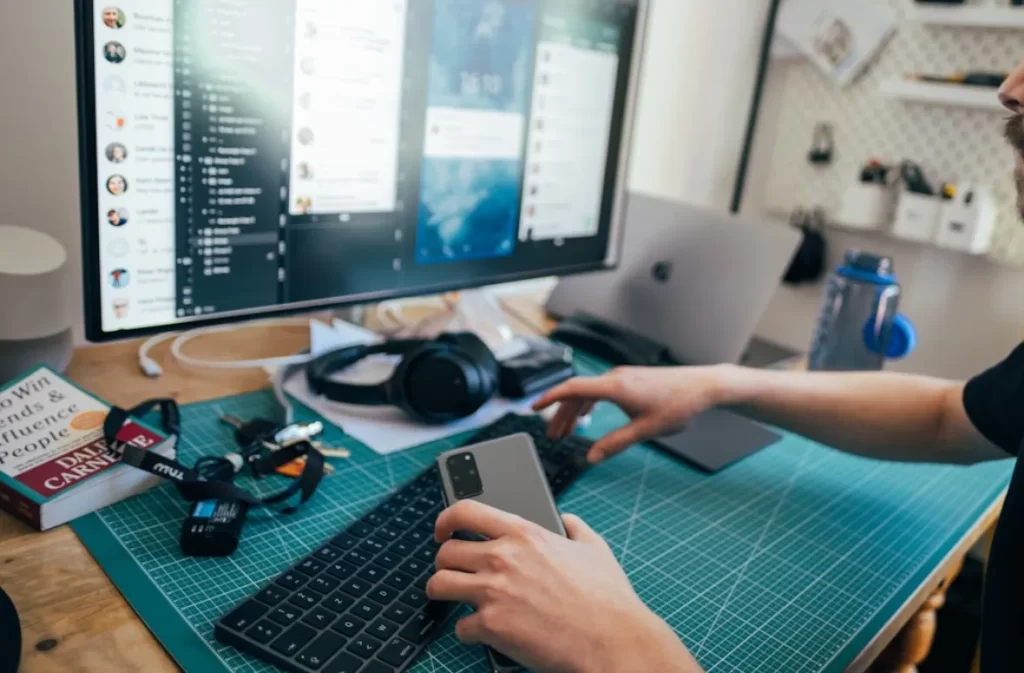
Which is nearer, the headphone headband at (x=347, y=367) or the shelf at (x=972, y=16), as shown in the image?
the headphone headband at (x=347, y=367)

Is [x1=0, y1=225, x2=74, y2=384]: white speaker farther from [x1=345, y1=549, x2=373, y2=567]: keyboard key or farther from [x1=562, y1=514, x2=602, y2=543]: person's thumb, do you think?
[x1=562, y1=514, x2=602, y2=543]: person's thumb

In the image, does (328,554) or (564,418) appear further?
(564,418)

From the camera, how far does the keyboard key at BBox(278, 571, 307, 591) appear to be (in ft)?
1.86

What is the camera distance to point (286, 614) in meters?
0.54

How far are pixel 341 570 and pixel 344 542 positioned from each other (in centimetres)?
4

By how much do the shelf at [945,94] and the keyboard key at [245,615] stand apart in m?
1.58

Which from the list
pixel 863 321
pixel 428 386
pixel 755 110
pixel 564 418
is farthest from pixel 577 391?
pixel 755 110

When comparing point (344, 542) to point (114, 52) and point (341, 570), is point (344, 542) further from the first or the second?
point (114, 52)

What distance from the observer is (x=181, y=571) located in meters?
0.59

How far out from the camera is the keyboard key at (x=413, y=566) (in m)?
0.60

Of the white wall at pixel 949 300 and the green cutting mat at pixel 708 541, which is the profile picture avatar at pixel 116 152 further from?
the white wall at pixel 949 300

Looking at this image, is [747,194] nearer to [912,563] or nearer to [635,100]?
[635,100]

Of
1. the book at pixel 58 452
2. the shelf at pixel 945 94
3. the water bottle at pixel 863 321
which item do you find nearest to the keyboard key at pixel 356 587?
the book at pixel 58 452

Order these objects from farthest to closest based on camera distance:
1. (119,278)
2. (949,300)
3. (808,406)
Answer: (949,300) → (808,406) → (119,278)
